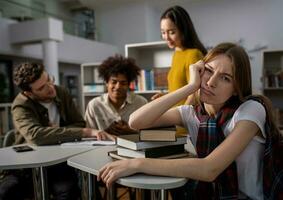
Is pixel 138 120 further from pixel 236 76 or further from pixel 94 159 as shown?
pixel 236 76

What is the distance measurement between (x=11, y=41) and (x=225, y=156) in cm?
379

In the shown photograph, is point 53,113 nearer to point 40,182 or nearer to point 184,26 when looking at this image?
point 40,182

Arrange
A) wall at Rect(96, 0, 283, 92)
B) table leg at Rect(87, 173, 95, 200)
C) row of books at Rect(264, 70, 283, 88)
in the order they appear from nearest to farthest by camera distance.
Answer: table leg at Rect(87, 173, 95, 200) → row of books at Rect(264, 70, 283, 88) → wall at Rect(96, 0, 283, 92)

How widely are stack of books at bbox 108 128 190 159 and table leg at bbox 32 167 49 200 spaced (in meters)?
0.48

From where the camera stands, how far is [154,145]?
1089 millimetres

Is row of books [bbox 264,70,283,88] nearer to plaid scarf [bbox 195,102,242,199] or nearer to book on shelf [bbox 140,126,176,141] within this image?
plaid scarf [bbox 195,102,242,199]

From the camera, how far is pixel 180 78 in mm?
1934

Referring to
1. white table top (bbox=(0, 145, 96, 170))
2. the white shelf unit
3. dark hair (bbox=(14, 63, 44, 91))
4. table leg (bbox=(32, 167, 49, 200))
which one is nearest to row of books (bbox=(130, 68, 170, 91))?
the white shelf unit

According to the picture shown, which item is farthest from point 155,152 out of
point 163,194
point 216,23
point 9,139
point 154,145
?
point 216,23

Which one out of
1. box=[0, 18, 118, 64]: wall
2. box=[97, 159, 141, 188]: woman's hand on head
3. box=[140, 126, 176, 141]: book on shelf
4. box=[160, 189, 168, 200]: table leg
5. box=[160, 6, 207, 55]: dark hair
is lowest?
box=[160, 189, 168, 200]: table leg

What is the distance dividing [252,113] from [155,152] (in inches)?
14.4

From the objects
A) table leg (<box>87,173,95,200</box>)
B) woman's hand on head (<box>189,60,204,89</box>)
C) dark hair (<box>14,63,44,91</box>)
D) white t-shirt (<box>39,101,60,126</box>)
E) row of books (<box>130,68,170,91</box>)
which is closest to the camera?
woman's hand on head (<box>189,60,204,89</box>)

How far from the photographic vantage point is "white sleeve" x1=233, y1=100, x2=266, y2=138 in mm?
1045

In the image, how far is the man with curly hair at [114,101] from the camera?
2201mm
